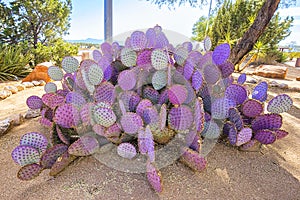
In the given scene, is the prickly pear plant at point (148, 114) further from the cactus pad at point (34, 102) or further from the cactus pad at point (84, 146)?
the cactus pad at point (34, 102)

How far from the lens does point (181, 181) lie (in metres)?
1.09

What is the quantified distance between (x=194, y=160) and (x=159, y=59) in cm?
55

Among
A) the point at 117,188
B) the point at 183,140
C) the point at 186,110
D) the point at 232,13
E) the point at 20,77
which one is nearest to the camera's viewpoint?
the point at 117,188

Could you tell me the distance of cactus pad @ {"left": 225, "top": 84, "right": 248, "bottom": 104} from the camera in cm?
144

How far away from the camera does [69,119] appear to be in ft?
3.81

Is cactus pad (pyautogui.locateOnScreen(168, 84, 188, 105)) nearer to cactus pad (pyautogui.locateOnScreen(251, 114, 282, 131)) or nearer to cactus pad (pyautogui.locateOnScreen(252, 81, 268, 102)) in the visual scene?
cactus pad (pyautogui.locateOnScreen(251, 114, 282, 131))

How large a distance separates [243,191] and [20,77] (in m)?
4.52

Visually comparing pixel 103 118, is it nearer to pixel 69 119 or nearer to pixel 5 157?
pixel 69 119

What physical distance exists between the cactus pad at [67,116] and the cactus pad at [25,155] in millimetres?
175

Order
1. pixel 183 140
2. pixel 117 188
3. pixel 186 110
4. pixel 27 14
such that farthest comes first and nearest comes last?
pixel 27 14
pixel 183 140
pixel 186 110
pixel 117 188

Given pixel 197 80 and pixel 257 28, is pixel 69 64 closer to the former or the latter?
pixel 197 80

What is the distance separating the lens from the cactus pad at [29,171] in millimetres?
1045

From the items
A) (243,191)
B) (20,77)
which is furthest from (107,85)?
(20,77)

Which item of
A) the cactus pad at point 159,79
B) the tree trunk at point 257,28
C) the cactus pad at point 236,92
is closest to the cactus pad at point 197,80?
the cactus pad at point 159,79
